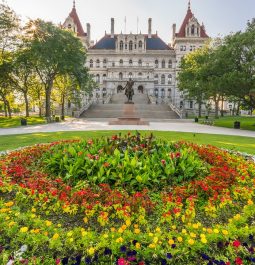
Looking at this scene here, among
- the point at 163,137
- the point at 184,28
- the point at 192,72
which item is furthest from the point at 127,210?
the point at 184,28

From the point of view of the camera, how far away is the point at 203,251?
12.3 feet

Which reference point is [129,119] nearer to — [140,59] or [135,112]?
[135,112]

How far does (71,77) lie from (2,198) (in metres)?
37.2

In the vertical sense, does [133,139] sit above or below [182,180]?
above

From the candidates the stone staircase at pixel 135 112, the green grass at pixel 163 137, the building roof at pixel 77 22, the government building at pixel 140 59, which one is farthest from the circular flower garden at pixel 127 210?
the building roof at pixel 77 22

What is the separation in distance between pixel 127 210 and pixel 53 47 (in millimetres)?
32029

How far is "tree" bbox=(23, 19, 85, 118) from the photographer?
32.2 m

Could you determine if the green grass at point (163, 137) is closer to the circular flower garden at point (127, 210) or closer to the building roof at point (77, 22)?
the circular flower garden at point (127, 210)

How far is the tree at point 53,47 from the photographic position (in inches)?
1266

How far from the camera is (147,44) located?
8731 centimetres

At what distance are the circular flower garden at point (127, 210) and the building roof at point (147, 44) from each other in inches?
3282

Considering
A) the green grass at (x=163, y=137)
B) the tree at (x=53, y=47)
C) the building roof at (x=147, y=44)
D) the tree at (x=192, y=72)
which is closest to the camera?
the green grass at (x=163, y=137)

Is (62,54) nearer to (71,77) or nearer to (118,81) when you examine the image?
(71,77)

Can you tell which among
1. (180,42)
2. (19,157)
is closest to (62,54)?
(19,157)
